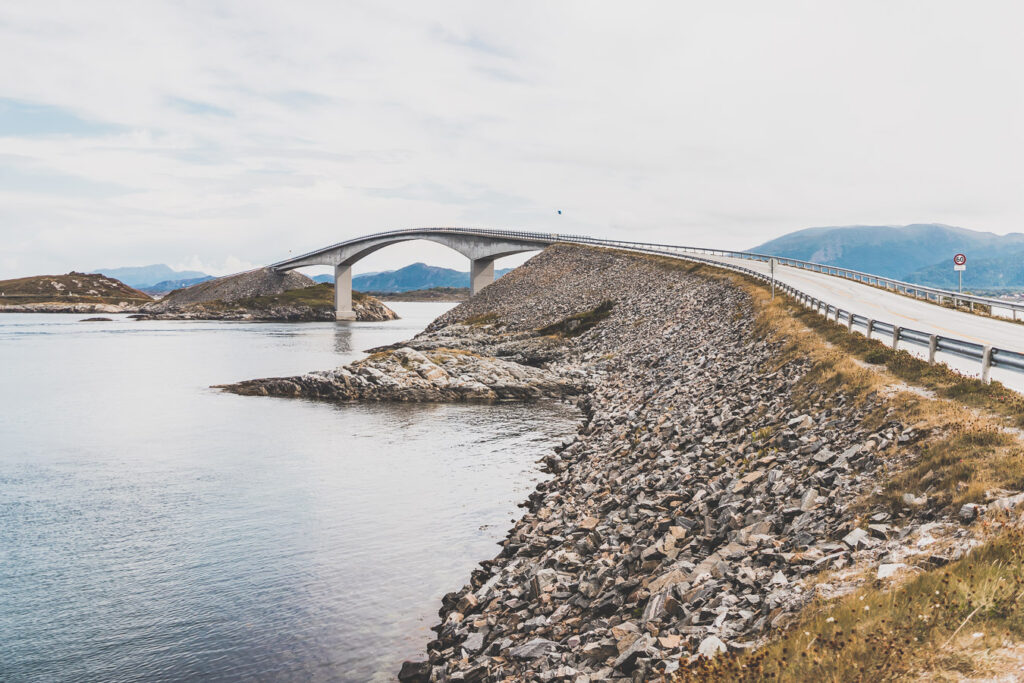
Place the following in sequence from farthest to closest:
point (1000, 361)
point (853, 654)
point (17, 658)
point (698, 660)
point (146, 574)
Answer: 1. point (146, 574)
2. point (1000, 361)
3. point (17, 658)
4. point (698, 660)
5. point (853, 654)

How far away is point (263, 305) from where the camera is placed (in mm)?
175000

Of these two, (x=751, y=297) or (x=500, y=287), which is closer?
(x=751, y=297)

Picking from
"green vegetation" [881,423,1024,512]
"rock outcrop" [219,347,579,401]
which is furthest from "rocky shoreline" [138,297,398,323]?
"green vegetation" [881,423,1024,512]

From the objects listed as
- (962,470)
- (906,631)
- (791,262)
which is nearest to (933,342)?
(962,470)

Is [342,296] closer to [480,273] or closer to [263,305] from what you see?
[263,305]

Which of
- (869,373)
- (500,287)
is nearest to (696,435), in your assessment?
(869,373)

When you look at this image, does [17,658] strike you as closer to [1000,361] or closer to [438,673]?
[438,673]

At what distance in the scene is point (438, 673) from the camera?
1180cm

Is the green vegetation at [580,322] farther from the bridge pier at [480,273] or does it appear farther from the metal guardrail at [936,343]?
the bridge pier at [480,273]

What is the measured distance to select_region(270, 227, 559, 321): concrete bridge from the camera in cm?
11800

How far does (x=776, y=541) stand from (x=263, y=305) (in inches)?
7002

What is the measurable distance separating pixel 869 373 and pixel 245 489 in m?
20.8

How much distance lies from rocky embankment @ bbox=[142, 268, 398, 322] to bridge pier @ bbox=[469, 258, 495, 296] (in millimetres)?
53055

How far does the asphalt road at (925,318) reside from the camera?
19.5 m
